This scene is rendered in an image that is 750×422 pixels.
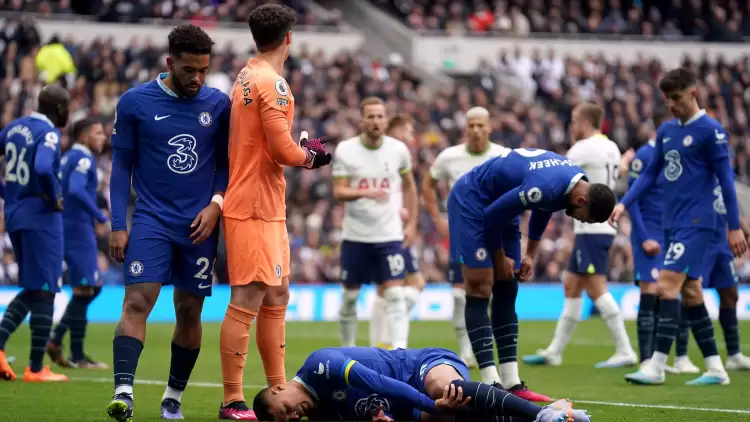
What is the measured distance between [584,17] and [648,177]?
26.7 meters

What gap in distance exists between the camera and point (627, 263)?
23516 mm

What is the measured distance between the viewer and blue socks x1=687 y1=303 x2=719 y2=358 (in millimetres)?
10367

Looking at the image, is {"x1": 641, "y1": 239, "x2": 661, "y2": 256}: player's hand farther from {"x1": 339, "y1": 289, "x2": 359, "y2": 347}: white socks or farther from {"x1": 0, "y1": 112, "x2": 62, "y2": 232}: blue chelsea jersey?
{"x1": 0, "y1": 112, "x2": 62, "y2": 232}: blue chelsea jersey

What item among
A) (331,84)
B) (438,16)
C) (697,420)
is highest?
(438,16)

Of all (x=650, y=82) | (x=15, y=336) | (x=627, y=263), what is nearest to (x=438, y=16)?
(x=650, y=82)

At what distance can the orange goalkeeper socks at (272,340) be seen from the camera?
747cm

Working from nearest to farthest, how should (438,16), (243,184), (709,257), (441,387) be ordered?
(441,387)
(243,184)
(709,257)
(438,16)

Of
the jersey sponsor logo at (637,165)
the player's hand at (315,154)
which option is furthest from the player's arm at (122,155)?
the jersey sponsor logo at (637,165)

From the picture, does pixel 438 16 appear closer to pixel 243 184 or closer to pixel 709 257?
pixel 709 257

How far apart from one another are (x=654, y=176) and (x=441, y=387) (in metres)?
4.33

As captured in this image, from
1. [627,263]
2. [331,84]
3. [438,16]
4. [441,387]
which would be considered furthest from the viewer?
[438,16]

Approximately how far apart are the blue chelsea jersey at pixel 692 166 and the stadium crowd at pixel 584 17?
23.1 metres

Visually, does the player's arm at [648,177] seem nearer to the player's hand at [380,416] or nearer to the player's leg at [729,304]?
the player's leg at [729,304]

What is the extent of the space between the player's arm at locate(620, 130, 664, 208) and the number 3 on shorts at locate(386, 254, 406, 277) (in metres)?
2.78
